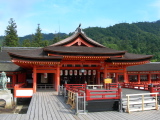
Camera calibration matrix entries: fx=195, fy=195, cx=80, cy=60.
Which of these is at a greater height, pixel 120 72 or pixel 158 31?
pixel 158 31

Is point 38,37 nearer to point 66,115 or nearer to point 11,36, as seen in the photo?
point 11,36

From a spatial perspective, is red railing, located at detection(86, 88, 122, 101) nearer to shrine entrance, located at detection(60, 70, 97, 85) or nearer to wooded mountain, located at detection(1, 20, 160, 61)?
shrine entrance, located at detection(60, 70, 97, 85)

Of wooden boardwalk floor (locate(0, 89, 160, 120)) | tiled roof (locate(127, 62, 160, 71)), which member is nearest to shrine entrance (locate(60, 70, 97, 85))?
tiled roof (locate(127, 62, 160, 71))

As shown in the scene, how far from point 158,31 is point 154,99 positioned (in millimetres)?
160390

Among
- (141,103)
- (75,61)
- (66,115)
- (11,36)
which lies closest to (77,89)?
(66,115)

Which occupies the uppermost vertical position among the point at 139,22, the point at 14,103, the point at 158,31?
the point at 139,22

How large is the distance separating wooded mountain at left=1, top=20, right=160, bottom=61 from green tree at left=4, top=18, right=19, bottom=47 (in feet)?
69.4

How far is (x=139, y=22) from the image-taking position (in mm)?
184750

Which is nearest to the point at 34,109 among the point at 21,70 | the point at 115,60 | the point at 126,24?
the point at 115,60

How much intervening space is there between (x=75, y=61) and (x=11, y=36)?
60664 millimetres

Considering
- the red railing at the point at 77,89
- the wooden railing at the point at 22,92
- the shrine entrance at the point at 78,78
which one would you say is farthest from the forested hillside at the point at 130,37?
the red railing at the point at 77,89

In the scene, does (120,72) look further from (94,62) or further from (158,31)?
(158,31)

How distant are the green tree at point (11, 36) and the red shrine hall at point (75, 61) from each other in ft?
168

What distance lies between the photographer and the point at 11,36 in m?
76.7
